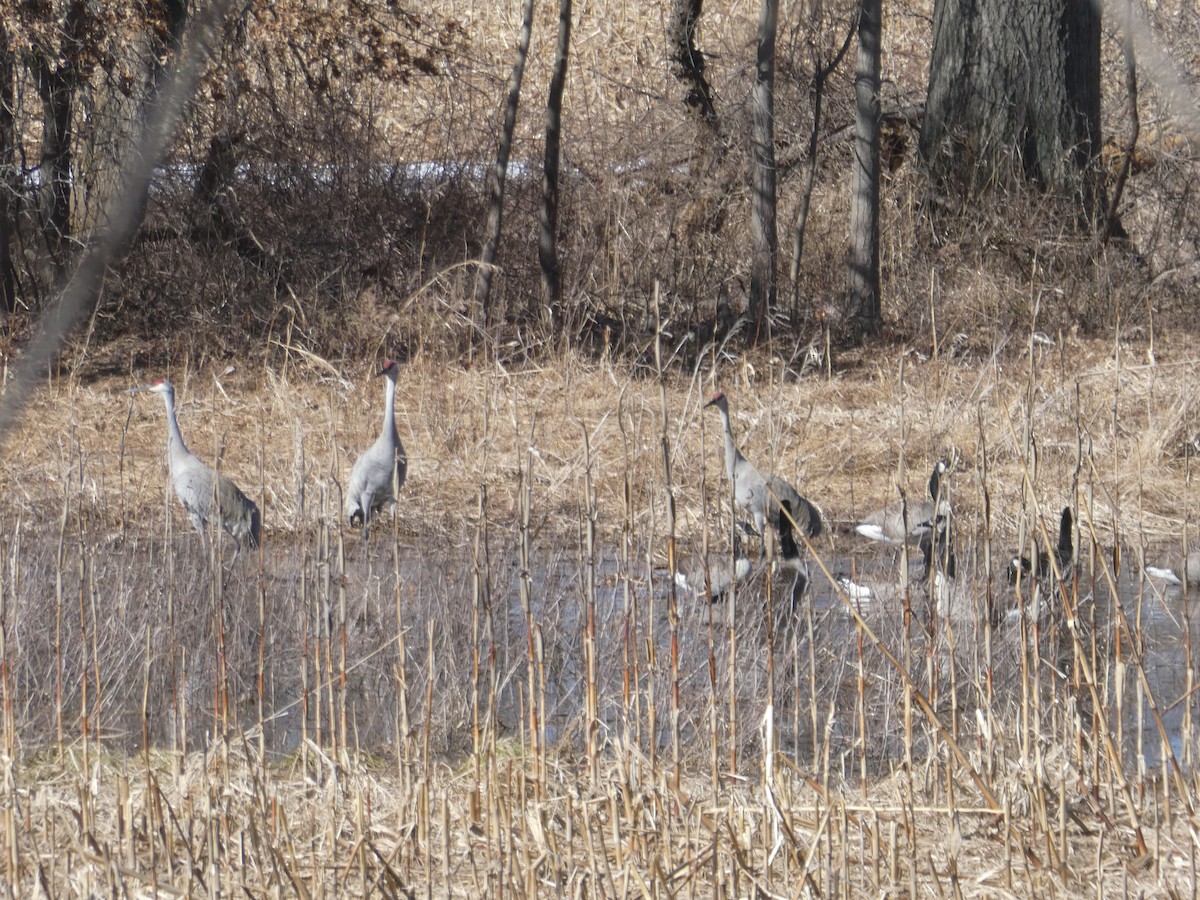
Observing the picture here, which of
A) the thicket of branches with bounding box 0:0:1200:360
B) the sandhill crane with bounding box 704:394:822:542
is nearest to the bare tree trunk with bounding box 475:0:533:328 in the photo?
the thicket of branches with bounding box 0:0:1200:360

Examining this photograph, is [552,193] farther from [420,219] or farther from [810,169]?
[810,169]

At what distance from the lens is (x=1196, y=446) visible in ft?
24.6

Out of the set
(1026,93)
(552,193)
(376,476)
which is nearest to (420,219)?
(552,193)

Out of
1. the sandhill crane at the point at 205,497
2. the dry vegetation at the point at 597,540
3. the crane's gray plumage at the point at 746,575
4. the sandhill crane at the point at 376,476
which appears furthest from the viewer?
the sandhill crane at the point at 376,476

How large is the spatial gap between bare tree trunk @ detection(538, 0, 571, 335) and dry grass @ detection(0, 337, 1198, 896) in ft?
8.28

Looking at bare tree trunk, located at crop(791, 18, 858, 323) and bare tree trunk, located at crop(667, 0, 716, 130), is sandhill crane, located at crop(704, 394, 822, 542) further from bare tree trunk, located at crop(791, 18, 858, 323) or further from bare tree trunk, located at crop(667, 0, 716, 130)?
bare tree trunk, located at crop(667, 0, 716, 130)

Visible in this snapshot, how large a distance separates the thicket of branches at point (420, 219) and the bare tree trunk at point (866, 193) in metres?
0.24

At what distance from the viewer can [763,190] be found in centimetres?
1132

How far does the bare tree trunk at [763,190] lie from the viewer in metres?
11.0

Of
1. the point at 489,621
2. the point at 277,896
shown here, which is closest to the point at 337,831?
the point at 277,896

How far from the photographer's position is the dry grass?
11.6 feet

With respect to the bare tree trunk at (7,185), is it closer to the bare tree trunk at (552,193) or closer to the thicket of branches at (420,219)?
the thicket of branches at (420,219)

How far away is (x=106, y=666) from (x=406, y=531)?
288 centimetres

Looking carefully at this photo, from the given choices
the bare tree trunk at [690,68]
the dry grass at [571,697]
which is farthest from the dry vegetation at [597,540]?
the bare tree trunk at [690,68]
